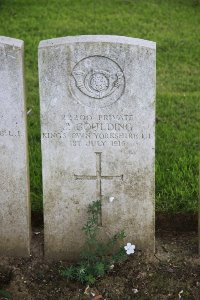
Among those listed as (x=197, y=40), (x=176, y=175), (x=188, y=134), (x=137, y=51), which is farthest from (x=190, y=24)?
(x=137, y=51)

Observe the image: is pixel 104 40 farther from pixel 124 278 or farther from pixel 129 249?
pixel 124 278

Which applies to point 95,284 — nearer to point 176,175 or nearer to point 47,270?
point 47,270

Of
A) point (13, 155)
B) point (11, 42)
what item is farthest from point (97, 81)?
point (13, 155)

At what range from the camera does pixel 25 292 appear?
4.48 meters

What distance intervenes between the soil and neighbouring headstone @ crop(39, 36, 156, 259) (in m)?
0.12

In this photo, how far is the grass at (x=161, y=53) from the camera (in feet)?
18.3

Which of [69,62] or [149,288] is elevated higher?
[69,62]

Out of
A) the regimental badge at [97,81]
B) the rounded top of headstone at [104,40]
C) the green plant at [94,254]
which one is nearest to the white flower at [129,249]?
the green plant at [94,254]

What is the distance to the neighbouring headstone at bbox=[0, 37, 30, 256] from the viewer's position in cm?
432

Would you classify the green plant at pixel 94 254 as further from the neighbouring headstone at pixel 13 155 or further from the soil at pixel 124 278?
the neighbouring headstone at pixel 13 155

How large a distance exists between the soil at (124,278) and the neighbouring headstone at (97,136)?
0.41 feet

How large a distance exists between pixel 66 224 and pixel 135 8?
20.7 feet

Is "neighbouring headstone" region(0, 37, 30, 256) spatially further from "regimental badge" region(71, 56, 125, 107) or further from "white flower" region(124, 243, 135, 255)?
"white flower" region(124, 243, 135, 255)

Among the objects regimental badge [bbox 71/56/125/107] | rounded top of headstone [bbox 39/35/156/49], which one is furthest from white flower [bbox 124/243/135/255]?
rounded top of headstone [bbox 39/35/156/49]
